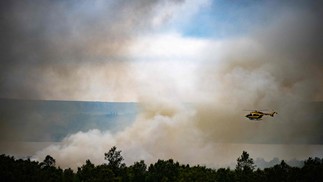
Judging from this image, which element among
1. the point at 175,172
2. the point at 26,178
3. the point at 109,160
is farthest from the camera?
the point at 109,160

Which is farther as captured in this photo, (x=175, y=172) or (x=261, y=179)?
(x=175, y=172)

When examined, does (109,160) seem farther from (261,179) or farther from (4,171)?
(261,179)

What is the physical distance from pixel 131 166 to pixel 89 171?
22.1m

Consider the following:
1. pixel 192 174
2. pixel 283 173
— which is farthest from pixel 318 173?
pixel 192 174

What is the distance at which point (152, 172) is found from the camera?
138m

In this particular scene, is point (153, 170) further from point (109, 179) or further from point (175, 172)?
point (109, 179)

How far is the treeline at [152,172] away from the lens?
114700 mm

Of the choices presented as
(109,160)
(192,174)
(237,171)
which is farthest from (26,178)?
(237,171)

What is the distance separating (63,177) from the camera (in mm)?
128000

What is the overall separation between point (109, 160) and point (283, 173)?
57134mm

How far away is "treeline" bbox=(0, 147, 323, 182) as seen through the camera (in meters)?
115

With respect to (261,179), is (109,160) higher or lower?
higher

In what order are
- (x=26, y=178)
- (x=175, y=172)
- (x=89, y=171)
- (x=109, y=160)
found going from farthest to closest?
(x=109, y=160)
(x=175, y=172)
(x=89, y=171)
(x=26, y=178)

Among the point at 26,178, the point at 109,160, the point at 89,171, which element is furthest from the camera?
the point at 109,160
